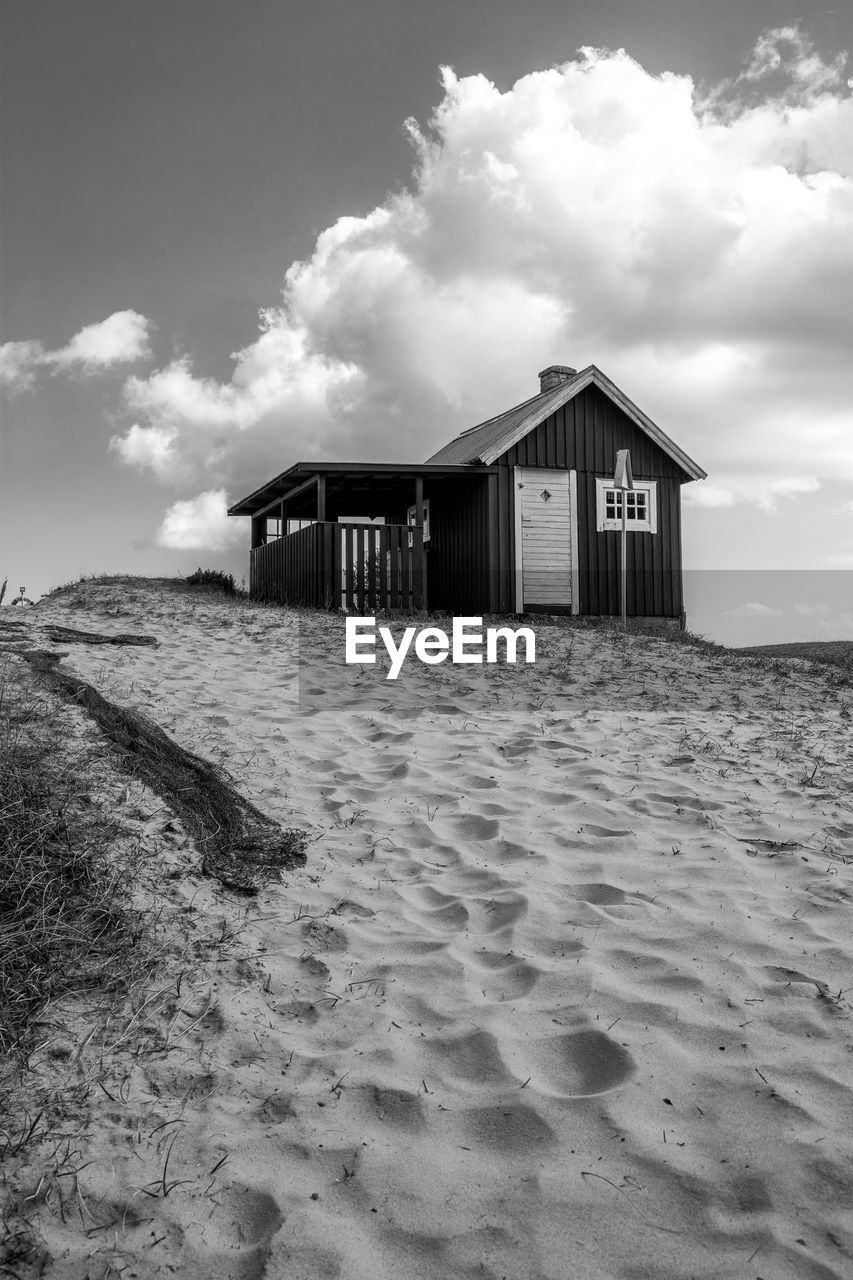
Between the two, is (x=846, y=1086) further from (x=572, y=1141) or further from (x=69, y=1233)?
(x=69, y=1233)

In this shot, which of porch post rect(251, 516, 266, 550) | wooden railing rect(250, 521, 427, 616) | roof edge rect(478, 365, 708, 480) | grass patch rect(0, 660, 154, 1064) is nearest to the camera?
grass patch rect(0, 660, 154, 1064)

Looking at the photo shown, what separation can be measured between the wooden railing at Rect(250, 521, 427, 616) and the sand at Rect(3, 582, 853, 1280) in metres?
8.45

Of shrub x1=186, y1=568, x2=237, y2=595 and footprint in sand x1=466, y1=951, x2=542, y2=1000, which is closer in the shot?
footprint in sand x1=466, y1=951, x2=542, y2=1000

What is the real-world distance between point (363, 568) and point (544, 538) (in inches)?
140

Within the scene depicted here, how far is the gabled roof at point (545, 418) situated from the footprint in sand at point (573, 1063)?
13.4 meters

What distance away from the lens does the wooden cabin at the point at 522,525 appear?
1509cm

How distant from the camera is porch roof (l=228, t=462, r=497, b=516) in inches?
589

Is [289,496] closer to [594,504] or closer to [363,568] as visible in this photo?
[363,568]

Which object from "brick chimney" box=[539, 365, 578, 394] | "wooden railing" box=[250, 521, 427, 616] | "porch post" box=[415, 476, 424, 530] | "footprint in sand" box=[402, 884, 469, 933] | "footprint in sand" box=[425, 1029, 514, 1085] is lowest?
"footprint in sand" box=[425, 1029, 514, 1085]

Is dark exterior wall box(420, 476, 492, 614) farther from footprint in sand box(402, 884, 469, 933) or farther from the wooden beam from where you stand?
footprint in sand box(402, 884, 469, 933)

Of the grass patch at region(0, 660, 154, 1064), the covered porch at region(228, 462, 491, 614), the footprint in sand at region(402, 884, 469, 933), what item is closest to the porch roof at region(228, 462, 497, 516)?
the covered porch at region(228, 462, 491, 614)

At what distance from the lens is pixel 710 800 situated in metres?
5.46

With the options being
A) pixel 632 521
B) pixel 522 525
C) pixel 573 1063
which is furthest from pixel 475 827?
pixel 632 521

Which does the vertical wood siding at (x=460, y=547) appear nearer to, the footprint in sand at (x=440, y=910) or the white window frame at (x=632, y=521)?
the white window frame at (x=632, y=521)
